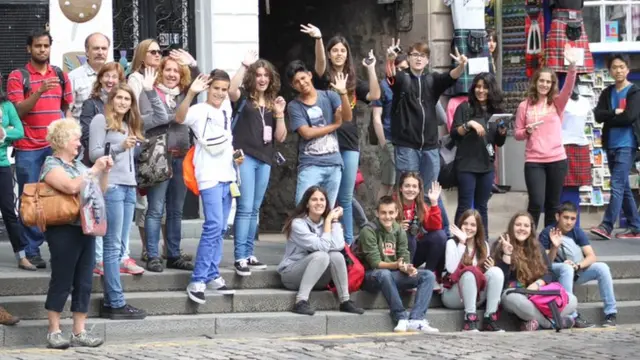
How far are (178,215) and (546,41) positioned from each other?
5684mm

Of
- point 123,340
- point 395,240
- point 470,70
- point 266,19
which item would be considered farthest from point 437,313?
point 266,19

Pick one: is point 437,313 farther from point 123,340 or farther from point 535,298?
point 123,340

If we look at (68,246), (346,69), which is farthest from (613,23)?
(68,246)

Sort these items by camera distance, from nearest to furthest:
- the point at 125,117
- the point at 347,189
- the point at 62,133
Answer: the point at 62,133, the point at 125,117, the point at 347,189

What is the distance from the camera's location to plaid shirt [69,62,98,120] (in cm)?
1277

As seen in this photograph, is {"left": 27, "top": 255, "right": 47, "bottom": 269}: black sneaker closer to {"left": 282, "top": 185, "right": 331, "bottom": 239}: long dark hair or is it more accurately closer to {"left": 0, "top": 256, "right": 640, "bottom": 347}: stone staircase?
{"left": 0, "top": 256, "right": 640, "bottom": 347}: stone staircase

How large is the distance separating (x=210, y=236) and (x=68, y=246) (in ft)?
4.75

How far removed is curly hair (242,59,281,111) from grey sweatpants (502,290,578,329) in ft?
8.35

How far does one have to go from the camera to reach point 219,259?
12367 millimetres

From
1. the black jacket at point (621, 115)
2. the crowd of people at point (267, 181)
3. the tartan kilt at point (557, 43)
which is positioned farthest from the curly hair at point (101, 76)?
the tartan kilt at point (557, 43)

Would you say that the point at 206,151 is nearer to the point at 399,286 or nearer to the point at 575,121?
the point at 399,286

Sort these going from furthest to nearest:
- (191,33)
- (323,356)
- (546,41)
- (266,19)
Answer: (266,19) → (546,41) → (191,33) → (323,356)

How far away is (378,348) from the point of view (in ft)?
37.6

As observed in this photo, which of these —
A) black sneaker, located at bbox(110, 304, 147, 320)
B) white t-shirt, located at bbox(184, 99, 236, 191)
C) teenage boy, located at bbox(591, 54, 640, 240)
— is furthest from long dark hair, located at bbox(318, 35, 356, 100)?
teenage boy, located at bbox(591, 54, 640, 240)
